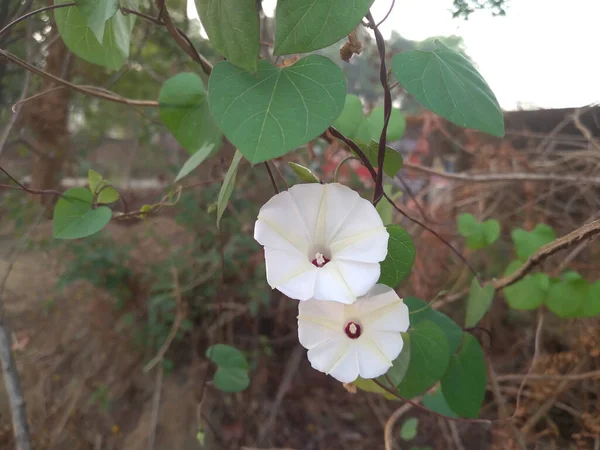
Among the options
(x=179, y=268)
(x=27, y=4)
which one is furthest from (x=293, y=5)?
(x=179, y=268)

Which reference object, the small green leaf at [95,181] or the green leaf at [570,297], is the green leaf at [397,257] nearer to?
the small green leaf at [95,181]

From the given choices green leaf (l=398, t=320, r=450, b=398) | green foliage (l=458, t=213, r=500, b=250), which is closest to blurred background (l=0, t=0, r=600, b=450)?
green foliage (l=458, t=213, r=500, b=250)

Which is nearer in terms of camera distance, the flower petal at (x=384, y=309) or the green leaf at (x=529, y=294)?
the flower petal at (x=384, y=309)

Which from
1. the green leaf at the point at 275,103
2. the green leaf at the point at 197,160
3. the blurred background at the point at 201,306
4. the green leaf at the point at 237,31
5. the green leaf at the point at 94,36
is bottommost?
the blurred background at the point at 201,306

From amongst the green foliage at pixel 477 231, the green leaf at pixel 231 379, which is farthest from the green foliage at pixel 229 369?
the green foliage at pixel 477 231

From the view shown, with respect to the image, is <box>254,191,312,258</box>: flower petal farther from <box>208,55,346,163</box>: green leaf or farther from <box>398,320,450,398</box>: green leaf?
<box>398,320,450,398</box>: green leaf

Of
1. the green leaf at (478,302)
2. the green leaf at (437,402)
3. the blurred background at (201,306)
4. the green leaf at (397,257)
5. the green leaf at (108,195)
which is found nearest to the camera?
the green leaf at (397,257)

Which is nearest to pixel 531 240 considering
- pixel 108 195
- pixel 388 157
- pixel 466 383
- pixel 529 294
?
pixel 529 294
